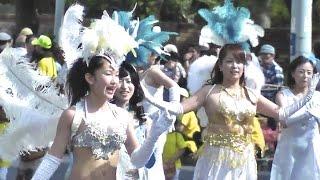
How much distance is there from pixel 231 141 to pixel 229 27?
0.96m

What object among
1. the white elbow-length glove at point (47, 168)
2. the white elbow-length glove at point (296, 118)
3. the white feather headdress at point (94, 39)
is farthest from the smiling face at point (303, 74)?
the white elbow-length glove at point (47, 168)

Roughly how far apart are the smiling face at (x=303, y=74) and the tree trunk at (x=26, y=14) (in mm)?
18597

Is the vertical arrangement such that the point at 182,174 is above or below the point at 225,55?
below

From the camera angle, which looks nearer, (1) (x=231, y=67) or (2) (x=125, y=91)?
(2) (x=125, y=91)

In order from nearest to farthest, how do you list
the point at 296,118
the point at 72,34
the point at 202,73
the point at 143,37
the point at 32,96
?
the point at 72,34
the point at 32,96
the point at 143,37
the point at 296,118
the point at 202,73

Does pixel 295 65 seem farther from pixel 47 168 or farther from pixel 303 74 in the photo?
pixel 47 168

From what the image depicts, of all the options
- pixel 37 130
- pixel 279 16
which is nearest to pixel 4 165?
pixel 37 130

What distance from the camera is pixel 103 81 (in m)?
5.24

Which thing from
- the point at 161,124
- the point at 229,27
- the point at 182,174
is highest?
the point at 229,27

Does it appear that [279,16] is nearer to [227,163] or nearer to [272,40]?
[272,40]

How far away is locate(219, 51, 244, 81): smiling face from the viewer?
674cm

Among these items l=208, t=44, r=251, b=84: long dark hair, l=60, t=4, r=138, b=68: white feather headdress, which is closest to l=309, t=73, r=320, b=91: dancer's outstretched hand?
l=208, t=44, r=251, b=84: long dark hair

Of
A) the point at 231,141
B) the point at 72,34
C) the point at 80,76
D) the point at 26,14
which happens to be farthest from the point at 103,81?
the point at 26,14

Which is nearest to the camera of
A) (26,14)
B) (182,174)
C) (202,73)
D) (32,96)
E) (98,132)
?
(98,132)
